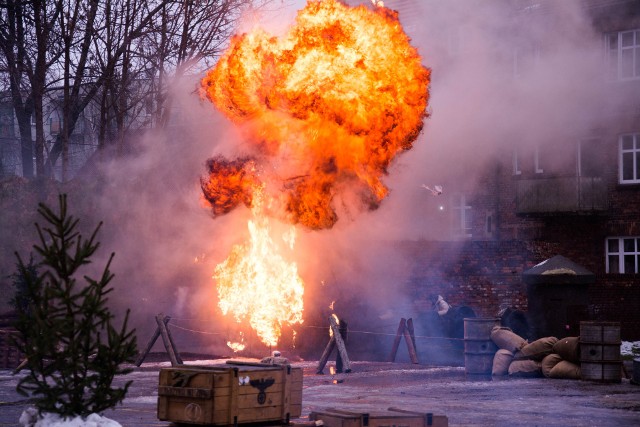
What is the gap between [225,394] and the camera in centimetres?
895

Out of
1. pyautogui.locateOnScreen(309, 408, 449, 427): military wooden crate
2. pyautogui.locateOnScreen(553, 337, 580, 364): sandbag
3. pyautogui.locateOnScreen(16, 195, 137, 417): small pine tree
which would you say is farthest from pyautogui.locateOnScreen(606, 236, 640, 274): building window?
pyautogui.locateOnScreen(16, 195, 137, 417): small pine tree

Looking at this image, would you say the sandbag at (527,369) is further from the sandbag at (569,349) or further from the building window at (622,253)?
the building window at (622,253)

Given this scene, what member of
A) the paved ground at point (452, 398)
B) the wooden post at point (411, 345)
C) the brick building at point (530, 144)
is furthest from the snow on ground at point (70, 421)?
the brick building at point (530, 144)

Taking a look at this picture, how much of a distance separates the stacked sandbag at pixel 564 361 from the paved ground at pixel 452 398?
0.99ft

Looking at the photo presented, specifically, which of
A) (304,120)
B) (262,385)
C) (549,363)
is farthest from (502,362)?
(262,385)

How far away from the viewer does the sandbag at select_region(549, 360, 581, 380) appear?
52.7 ft

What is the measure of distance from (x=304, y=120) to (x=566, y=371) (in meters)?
6.34

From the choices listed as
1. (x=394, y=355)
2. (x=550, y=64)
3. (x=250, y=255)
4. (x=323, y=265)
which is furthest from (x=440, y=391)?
(x=550, y=64)

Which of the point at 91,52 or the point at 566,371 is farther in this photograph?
the point at 91,52

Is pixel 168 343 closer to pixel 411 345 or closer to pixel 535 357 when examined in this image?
pixel 411 345

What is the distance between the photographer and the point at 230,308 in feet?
65.8

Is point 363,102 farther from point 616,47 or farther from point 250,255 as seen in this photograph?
point 616,47

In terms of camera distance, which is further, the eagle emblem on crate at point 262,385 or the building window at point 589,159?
the building window at point 589,159

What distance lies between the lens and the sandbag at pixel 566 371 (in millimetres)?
16078
